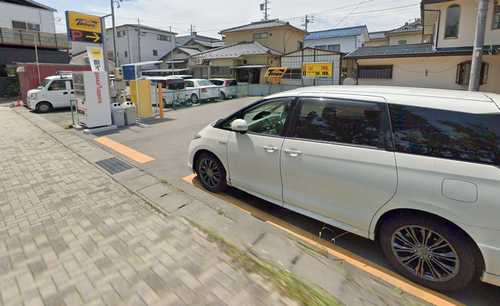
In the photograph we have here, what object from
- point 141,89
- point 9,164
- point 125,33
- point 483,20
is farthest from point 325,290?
point 125,33

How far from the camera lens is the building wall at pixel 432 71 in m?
13.3

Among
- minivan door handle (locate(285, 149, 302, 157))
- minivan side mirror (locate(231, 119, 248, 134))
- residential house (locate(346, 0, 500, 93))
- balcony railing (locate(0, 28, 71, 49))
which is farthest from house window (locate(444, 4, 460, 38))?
balcony railing (locate(0, 28, 71, 49))

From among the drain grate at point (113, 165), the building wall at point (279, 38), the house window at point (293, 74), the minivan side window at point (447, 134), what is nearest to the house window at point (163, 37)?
the building wall at point (279, 38)

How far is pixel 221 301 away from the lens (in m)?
2.10

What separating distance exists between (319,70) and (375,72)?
4210mm

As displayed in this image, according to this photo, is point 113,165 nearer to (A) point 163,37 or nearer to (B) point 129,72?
(B) point 129,72

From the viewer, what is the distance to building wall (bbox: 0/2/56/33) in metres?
22.3

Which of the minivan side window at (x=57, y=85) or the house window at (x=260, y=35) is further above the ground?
the house window at (x=260, y=35)

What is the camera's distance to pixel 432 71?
14.3 meters

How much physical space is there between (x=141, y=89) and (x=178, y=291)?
30.4 ft

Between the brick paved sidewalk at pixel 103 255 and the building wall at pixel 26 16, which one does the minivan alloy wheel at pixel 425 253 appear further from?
the building wall at pixel 26 16

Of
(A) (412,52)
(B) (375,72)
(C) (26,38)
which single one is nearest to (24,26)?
(C) (26,38)

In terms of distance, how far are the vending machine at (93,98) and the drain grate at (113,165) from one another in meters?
3.31

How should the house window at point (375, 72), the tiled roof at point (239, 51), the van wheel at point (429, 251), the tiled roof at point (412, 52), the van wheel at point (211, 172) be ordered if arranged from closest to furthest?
the van wheel at point (429, 251)
the van wheel at point (211, 172)
the tiled roof at point (412, 52)
the house window at point (375, 72)
the tiled roof at point (239, 51)
